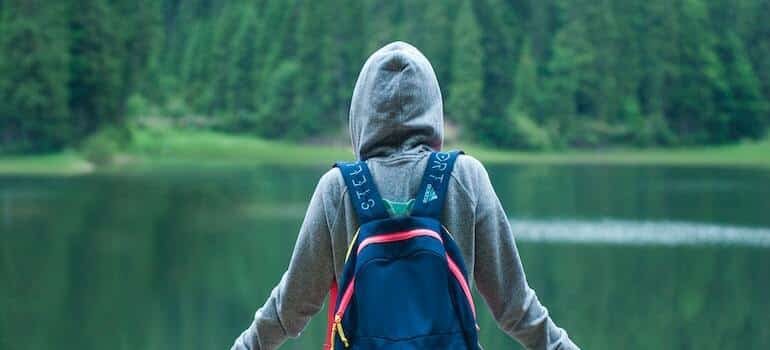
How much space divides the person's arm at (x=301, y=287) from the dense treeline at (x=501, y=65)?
38429 millimetres

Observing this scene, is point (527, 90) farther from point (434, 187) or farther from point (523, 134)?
point (434, 187)

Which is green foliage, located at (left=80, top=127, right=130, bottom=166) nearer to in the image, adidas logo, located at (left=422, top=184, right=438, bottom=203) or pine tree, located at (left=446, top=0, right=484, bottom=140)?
pine tree, located at (left=446, top=0, right=484, bottom=140)

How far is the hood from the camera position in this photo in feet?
6.06

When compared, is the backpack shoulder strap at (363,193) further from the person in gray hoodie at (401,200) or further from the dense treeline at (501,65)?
the dense treeline at (501,65)

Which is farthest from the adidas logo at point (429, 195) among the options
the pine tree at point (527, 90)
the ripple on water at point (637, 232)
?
the pine tree at point (527, 90)

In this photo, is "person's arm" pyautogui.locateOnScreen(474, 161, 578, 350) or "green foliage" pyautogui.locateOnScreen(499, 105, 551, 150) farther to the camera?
"green foliage" pyautogui.locateOnScreen(499, 105, 551, 150)

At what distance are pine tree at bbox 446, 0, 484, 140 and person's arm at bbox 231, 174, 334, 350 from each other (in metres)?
39.5

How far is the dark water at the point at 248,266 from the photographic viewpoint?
9.20m

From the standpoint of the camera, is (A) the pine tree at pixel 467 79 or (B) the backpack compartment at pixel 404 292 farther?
(A) the pine tree at pixel 467 79

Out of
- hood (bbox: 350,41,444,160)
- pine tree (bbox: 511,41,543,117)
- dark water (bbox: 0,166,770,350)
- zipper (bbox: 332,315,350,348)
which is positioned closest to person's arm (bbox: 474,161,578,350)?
hood (bbox: 350,41,444,160)

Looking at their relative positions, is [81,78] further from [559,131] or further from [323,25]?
[559,131]

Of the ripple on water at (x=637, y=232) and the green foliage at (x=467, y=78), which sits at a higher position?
the ripple on water at (x=637, y=232)

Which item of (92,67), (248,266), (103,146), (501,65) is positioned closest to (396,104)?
(248,266)

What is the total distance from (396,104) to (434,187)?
16 cm
